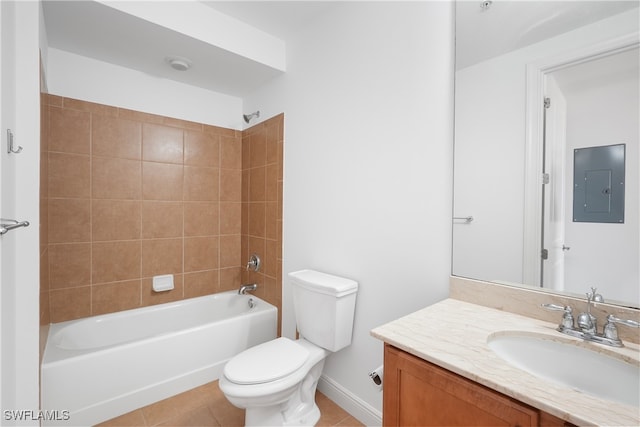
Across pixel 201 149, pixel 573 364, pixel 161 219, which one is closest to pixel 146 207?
pixel 161 219

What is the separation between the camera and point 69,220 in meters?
2.05

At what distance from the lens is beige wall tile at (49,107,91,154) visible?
6.51 feet

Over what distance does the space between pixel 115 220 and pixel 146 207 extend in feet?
0.75

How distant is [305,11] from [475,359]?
83.5 inches

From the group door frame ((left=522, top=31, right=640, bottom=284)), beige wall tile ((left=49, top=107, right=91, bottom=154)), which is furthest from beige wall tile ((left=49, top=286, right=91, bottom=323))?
door frame ((left=522, top=31, right=640, bottom=284))

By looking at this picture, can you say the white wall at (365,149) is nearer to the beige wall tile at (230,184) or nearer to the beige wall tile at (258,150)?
the beige wall tile at (258,150)

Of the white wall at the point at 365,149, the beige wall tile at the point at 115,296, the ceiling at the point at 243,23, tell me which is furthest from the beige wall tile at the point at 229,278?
the ceiling at the point at 243,23

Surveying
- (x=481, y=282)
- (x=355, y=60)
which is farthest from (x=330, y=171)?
(x=481, y=282)

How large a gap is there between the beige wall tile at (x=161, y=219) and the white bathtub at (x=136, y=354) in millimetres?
601

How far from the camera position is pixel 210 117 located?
8.72 feet

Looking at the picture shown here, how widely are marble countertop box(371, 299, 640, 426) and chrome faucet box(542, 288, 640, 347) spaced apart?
0.09 feet
